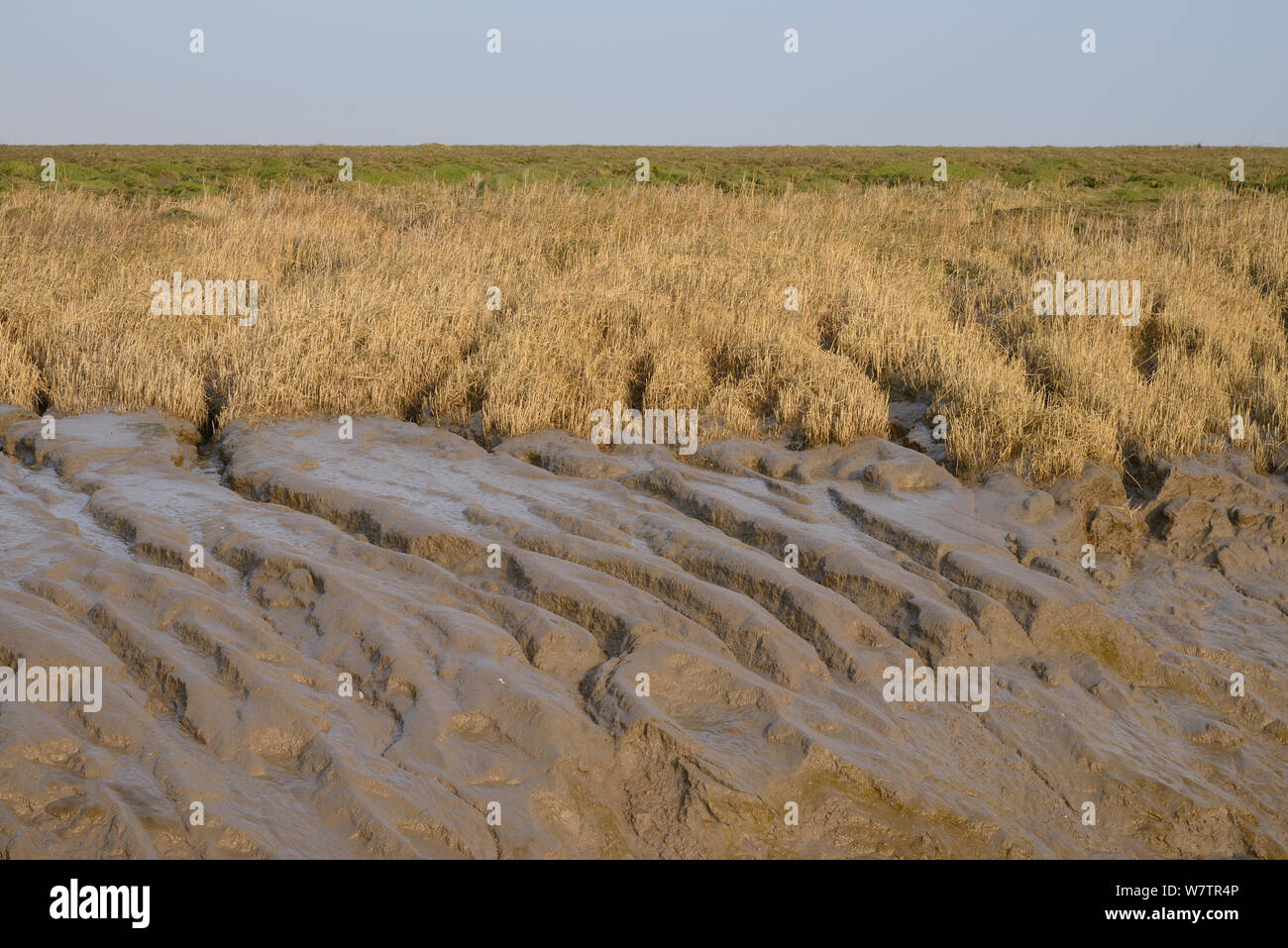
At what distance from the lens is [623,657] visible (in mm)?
4367

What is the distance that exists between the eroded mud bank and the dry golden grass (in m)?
0.83

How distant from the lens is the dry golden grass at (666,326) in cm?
741

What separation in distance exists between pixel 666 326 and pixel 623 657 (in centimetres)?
485

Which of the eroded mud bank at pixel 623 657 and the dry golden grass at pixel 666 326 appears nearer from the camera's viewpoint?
the eroded mud bank at pixel 623 657

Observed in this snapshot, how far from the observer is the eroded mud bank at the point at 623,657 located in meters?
3.49

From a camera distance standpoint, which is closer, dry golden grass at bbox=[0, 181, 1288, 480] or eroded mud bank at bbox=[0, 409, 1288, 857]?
eroded mud bank at bbox=[0, 409, 1288, 857]

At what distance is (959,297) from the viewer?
10.5m

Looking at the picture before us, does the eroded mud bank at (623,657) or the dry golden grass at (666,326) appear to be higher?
the dry golden grass at (666,326)

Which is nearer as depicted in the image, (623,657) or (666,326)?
(623,657)

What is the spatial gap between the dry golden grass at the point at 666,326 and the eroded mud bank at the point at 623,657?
829 millimetres

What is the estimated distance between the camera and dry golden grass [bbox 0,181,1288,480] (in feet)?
24.3

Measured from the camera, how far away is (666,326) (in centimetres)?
880

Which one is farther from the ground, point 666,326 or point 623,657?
point 666,326

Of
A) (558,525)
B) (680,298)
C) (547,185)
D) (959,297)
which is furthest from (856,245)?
(558,525)
